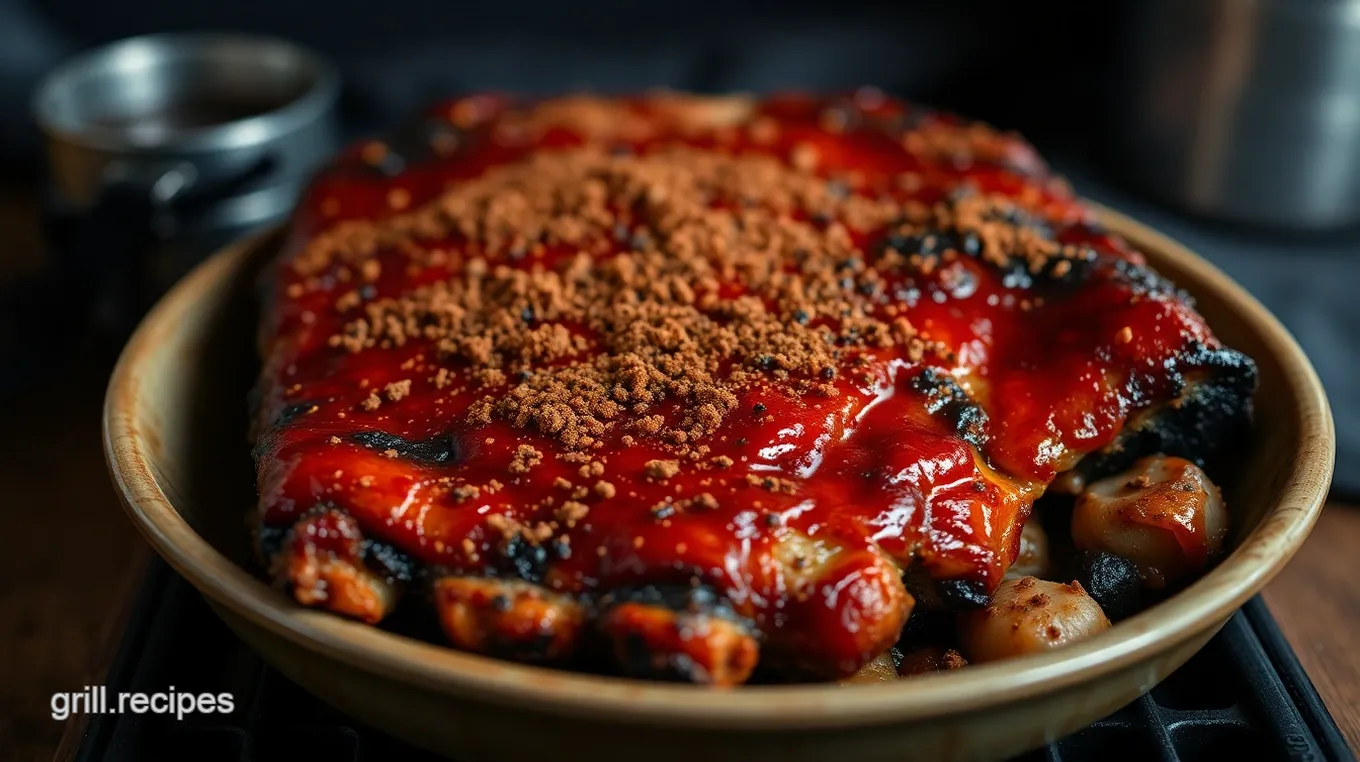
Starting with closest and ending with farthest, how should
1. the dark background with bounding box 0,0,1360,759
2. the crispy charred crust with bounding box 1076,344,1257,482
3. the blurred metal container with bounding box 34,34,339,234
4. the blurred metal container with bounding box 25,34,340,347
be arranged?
the crispy charred crust with bounding box 1076,344,1257,482 < the blurred metal container with bounding box 25,34,340,347 < the blurred metal container with bounding box 34,34,339,234 < the dark background with bounding box 0,0,1360,759

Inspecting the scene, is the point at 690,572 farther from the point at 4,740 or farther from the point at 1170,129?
the point at 1170,129

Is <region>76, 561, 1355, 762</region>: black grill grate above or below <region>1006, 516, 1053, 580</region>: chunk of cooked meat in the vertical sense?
below

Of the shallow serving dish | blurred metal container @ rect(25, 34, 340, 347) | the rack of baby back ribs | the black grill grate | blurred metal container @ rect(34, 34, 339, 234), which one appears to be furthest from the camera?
blurred metal container @ rect(34, 34, 339, 234)

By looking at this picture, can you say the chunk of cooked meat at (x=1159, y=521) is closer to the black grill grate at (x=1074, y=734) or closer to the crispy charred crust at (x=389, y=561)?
the black grill grate at (x=1074, y=734)

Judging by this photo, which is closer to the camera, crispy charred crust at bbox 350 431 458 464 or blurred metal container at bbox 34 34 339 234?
crispy charred crust at bbox 350 431 458 464

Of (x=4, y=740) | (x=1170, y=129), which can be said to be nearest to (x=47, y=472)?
(x=4, y=740)

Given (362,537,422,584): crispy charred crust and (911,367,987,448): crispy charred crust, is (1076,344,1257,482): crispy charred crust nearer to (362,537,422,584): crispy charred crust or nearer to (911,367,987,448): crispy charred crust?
(911,367,987,448): crispy charred crust

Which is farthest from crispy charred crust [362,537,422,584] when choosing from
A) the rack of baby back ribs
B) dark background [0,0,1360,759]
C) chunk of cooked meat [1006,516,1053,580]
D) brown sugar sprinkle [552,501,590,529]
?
dark background [0,0,1360,759]
